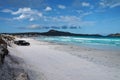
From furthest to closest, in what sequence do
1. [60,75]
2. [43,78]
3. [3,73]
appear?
[60,75], [43,78], [3,73]

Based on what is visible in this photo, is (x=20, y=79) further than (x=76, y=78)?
No

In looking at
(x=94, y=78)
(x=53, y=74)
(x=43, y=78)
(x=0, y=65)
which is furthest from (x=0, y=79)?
(x=94, y=78)

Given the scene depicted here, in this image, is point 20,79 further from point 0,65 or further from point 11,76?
point 0,65

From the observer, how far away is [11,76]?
5.99m

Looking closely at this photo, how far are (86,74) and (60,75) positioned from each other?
131 cm

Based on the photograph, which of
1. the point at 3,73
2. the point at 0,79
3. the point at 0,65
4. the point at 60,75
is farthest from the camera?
the point at 60,75

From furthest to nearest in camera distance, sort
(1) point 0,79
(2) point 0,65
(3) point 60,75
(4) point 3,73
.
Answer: (3) point 60,75, (2) point 0,65, (4) point 3,73, (1) point 0,79

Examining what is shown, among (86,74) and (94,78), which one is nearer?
(94,78)

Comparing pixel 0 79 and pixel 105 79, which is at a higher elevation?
pixel 0 79

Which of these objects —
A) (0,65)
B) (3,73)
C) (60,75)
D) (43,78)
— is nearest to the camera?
(3,73)

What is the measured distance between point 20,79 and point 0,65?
1410 millimetres

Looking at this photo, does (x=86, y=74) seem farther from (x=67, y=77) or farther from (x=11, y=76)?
(x=11, y=76)

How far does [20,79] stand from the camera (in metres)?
5.68

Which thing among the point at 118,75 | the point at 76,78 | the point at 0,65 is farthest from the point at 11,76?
the point at 118,75
